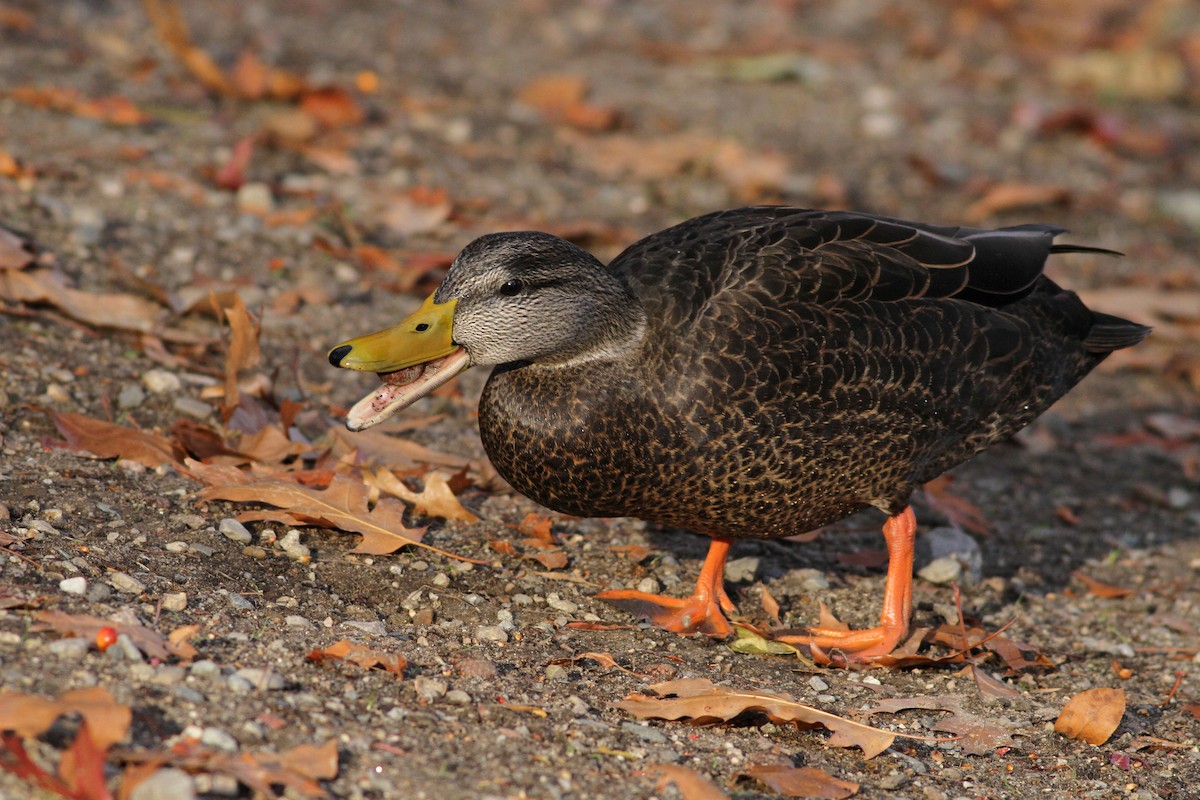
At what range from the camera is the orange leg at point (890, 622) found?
4.34m

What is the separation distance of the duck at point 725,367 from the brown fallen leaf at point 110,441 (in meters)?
0.87

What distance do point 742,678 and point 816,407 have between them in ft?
2.79

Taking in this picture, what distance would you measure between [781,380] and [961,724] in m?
1.16

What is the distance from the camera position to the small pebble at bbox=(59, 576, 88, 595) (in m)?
3.53

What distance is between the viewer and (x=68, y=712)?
2.94 meters

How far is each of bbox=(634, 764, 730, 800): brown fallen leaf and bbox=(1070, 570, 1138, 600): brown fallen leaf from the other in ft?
7.73

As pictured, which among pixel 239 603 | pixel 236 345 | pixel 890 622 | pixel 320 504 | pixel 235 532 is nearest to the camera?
pixel 239 603

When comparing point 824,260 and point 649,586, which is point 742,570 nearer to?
point 649,586

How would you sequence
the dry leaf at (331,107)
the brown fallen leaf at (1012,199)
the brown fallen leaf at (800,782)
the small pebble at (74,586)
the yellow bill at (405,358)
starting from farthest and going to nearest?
the brown fallen leaf at (1012,199) < the dry leaf at (331,107) < the yellow bill at (405,358) < the small pebble at (74,586) < the brown fallen leaf at (800,782)

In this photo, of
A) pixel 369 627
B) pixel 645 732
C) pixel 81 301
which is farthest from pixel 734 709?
pixel 81 301

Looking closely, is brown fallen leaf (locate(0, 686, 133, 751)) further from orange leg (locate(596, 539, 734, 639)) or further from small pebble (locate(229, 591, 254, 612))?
orange leg (locate(596, 539, 734, 639))

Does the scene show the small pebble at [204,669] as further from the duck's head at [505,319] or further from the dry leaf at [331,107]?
the dry leaf at [331,107]

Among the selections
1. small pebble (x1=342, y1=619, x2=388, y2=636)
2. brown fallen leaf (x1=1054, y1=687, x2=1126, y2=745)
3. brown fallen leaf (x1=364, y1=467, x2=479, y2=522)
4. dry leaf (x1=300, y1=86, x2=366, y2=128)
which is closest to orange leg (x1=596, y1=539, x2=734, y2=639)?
brown fallen leaf (x1=364, y1=467, x2=479, y2=522)

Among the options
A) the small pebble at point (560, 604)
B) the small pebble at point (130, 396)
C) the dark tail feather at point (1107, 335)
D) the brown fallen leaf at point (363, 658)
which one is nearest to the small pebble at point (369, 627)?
the brown fallen leaf at point (363, 658)
